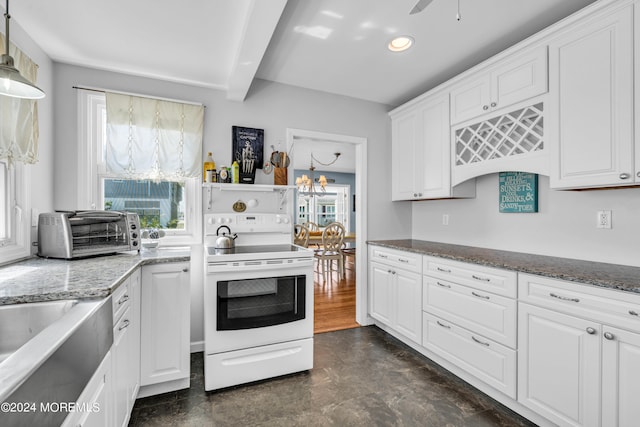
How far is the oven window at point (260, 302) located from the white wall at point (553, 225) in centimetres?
168

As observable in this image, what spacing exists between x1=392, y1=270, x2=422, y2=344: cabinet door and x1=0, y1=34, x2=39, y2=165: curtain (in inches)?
112

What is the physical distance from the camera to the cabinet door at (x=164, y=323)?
1.93m

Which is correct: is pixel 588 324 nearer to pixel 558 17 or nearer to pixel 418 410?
pixel 418 410

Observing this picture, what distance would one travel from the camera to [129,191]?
2.58m

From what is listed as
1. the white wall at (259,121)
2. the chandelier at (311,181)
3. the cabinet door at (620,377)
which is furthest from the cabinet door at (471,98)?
the chandelier at (311,181)

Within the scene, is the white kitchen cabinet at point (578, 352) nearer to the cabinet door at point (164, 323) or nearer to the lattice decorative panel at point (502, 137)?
the lattice decorative panel at point (502, 137)

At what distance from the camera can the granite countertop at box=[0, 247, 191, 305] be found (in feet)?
3.84

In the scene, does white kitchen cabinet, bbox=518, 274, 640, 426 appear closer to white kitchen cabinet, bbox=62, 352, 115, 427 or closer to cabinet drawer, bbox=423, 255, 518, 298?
cabinet drawer, bbox=423, 255, 518, 298

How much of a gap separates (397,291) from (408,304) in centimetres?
17

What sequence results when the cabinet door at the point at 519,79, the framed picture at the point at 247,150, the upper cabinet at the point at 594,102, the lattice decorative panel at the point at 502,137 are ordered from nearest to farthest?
the upper cabinet at the point at 594,102
the cabinet door at the point at 519,79
the lattice decorative panel at the point at 502,137
the framed picture at the point at 247,150

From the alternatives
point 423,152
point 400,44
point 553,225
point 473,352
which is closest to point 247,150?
point 400,44

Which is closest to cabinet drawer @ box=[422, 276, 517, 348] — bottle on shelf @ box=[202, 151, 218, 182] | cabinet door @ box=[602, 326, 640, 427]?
cabinet door @ box=[602, 326, 640, 427]

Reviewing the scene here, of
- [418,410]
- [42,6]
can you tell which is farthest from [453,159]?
[42,6]

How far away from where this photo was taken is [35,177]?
2.03m
